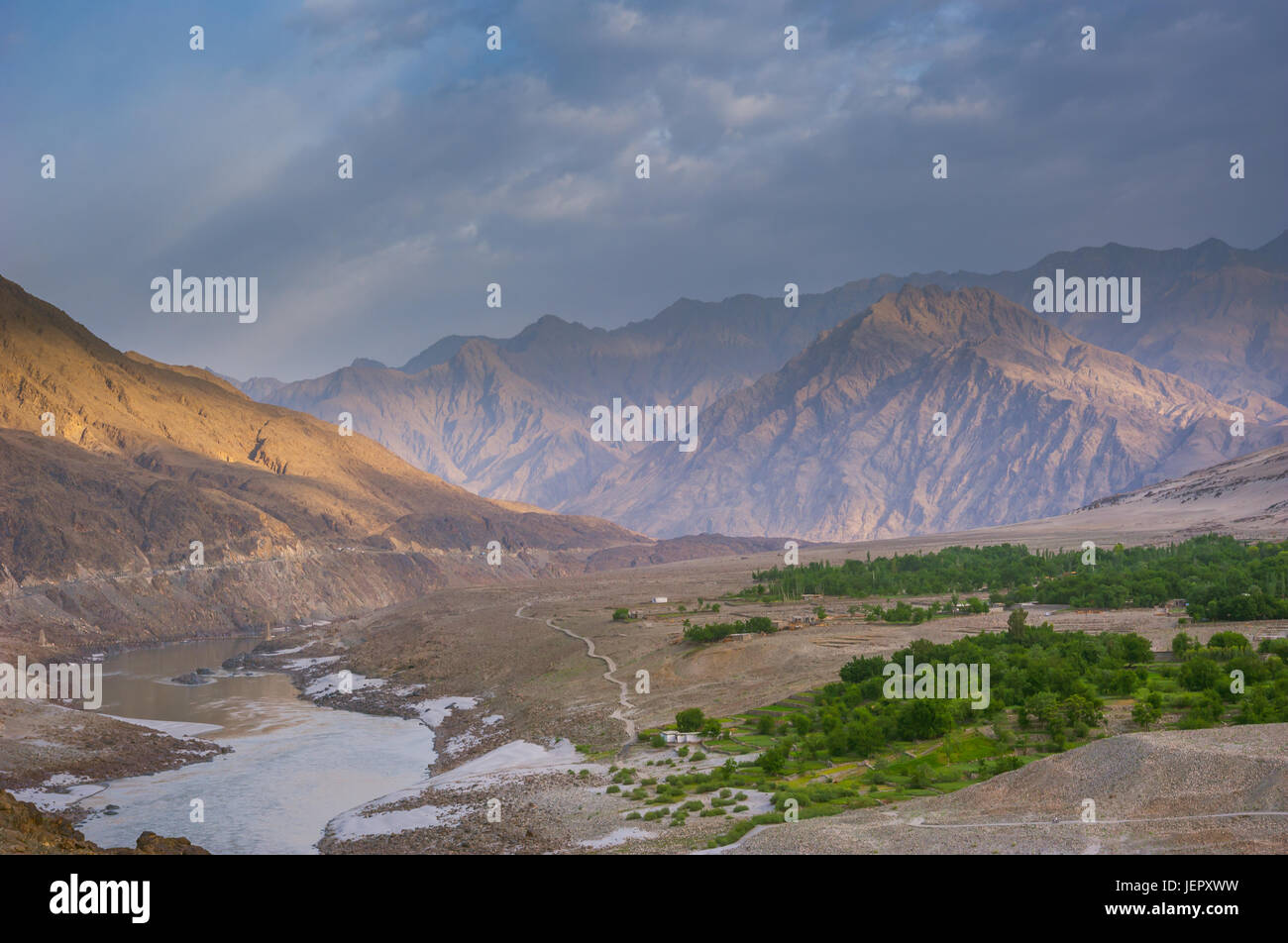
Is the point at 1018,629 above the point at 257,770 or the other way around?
above

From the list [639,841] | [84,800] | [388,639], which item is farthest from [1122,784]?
[388,639]

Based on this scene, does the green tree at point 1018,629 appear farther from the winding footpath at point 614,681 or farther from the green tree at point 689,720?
the winding footpath at point 614,681

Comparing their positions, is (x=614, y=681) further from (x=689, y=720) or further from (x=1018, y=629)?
(x=1018, y=629)

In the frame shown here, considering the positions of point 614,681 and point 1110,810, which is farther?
point 614,681

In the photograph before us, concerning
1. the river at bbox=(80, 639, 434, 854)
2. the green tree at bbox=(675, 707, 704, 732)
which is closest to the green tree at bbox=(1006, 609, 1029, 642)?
the green tree at bbox=(675, 707, 704, 732)

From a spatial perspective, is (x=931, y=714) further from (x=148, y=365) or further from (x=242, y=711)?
(x=148, y=365)

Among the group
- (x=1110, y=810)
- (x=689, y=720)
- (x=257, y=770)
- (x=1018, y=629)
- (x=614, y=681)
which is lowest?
(x=257, y=770)

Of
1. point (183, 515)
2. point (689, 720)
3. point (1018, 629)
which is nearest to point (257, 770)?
point (689, 720)

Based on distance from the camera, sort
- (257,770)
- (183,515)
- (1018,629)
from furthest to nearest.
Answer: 1. (183,515)
2. (1018,629)
3. (257,770)
